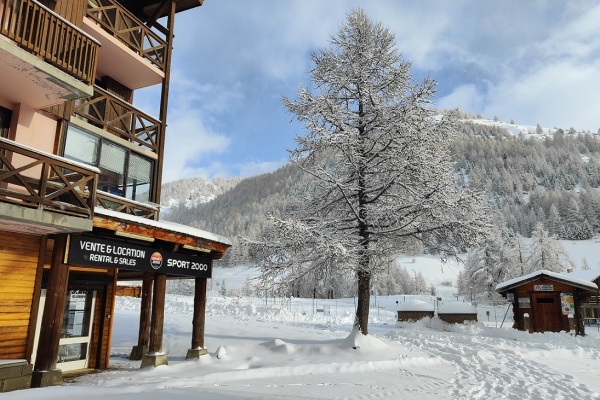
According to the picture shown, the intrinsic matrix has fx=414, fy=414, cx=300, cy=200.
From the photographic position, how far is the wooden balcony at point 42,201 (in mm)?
7044

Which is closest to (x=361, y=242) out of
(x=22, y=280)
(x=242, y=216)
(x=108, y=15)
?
(x=22, y=280)

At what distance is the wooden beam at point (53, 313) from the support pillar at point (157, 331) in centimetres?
269

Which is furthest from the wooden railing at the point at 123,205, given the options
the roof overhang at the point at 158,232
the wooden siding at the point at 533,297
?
the wooden siding at the point at 533,297

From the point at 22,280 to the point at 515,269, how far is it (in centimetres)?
5512

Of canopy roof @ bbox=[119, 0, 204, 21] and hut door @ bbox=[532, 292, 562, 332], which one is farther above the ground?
canopy roof @ bbox=[119, 0, 204, 21]

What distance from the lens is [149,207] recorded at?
12.4 m

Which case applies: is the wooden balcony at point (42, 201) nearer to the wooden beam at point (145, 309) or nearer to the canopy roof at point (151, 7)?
the wooden beam at point (145, 309)

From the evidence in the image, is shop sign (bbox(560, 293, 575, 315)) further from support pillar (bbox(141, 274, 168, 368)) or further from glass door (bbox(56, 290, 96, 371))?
glass door (bbox(56, 290, 96, 371))

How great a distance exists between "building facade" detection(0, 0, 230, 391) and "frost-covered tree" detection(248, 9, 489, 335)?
12.0ft

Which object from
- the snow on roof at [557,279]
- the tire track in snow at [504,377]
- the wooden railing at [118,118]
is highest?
the wooden railing at [118,118]

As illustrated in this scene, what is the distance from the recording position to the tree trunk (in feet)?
43.9

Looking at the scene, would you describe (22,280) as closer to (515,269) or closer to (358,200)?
(358,200)

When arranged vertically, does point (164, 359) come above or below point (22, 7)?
below

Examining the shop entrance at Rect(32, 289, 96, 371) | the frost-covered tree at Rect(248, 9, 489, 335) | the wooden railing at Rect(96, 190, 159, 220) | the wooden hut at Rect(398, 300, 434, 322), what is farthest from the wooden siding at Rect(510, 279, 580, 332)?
the shop entrance at Rect(32, 289, 96, 371)
